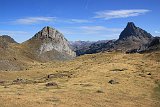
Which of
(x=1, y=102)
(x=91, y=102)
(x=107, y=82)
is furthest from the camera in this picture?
(x=107, y=82)

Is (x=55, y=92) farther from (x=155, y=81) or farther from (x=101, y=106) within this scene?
(x=155, y=81)

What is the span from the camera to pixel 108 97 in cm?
4625

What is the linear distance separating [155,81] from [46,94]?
2699 centimetres

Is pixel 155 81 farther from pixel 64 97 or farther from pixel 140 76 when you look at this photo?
pixel 64 97

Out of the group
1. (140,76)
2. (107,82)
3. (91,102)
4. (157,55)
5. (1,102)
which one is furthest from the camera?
(157,55)

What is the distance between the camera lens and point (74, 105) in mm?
39844

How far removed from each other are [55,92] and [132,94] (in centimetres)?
1202

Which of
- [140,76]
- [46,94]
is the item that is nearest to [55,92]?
[46,94]

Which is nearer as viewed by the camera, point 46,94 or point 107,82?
point 46,94

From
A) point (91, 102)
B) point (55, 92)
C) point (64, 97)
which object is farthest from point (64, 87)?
point (91, 102)

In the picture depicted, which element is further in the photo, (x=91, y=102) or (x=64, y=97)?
(x=64, y=97)

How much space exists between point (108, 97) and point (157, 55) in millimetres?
81949

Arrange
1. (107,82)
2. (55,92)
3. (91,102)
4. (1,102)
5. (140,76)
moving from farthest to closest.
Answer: (140,76)
(107,82)
(55,92)
(91,102)
(1,102)

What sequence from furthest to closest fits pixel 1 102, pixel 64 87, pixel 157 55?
pixel 157 55
pixel 64 87
pixel 1 102
